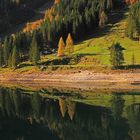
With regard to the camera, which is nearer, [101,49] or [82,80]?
[82,80]

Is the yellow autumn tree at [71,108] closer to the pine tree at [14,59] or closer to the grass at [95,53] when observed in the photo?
the grass at [95,53]

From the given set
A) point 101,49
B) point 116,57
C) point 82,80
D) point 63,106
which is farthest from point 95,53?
point 63,106

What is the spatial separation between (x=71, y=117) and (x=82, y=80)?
224 feet

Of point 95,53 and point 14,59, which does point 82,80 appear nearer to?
point 95,53

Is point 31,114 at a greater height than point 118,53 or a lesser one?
lesser

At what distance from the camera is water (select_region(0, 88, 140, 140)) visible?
63.2 meters

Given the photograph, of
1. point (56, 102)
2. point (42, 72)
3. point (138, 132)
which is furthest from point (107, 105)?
point (42, 72)

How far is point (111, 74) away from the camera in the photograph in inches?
5615

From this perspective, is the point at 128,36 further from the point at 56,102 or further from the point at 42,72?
the point at 56,102

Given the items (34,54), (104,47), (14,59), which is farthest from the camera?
(104,47)

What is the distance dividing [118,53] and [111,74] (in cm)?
911

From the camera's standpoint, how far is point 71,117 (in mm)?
78875

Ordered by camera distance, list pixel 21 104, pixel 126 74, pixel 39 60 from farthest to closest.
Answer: pixel 39 60 < pixel 126 74 < pixel 21 104

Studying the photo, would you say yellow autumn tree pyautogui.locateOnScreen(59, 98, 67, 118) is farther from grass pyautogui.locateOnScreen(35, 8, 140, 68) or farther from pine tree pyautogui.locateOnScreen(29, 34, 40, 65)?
pine tree pyautogui.locateOnScreen(29, 34, 40, 65)
